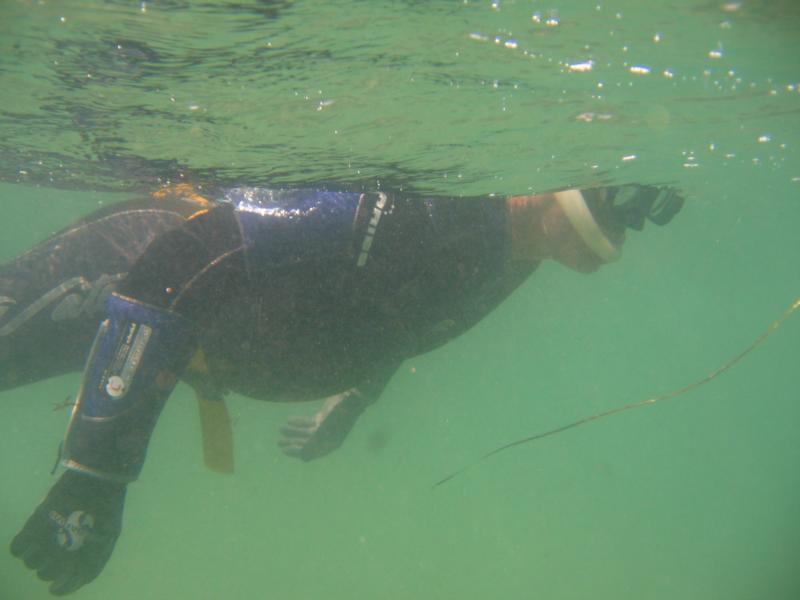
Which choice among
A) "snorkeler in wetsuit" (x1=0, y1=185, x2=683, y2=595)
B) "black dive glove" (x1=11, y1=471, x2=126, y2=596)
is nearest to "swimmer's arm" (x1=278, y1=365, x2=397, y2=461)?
"snorkeler in wetsuit" (x1=0, y1=185, x2=683, y2=595)

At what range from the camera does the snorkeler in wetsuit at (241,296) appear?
9.84ft

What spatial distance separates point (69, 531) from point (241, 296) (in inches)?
60.3

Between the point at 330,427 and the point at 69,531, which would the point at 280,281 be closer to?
the point at 69,531

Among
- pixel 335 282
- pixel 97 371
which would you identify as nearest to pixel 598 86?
pixel 335 282

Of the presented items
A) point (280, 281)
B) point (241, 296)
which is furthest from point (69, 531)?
point (280, 281)

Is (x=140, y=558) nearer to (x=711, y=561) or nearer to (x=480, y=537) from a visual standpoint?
(x=480, y=537)

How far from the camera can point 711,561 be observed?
29.0 meters

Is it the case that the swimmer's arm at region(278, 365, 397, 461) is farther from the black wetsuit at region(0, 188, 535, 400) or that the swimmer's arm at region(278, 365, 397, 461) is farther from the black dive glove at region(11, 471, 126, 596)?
the black dive glove at region(11, 471, 126, 596)

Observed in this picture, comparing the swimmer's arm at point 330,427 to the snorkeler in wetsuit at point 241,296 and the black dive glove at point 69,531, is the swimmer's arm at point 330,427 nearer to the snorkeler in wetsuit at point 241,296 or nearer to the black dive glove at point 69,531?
the snorkeler in wetsuit at point 241,296

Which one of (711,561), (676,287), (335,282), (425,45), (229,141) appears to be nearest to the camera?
(335,282)

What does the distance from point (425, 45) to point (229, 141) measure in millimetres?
2951

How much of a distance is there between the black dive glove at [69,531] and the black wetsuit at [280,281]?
992mm

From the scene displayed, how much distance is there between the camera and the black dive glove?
289cm

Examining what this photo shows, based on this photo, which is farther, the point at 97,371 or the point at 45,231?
the point at 45,231
